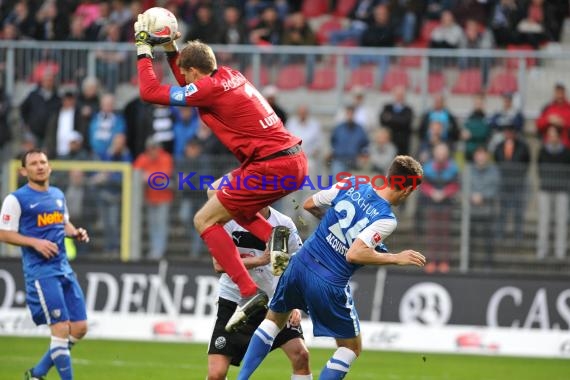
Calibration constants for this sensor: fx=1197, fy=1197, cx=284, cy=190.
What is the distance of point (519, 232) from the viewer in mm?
18031

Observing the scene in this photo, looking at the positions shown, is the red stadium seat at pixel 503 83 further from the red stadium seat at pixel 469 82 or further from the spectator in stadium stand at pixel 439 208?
the spectator in stadium stand at pixel 439 208

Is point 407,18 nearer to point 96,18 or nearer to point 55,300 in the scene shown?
point 96,18

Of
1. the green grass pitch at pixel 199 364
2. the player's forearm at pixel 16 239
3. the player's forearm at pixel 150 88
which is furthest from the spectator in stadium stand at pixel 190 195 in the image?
the player's forearm at pixel 150 88

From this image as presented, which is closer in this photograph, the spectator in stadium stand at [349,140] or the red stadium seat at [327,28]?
the spectator in stadium stand at [349,140]

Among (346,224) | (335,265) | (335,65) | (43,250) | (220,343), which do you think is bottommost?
(220,343)

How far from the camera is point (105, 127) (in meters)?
19.9

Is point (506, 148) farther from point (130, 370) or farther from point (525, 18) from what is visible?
point (130, 370)

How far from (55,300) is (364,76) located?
32.1 ft

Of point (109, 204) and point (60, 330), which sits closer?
point (60, 330)

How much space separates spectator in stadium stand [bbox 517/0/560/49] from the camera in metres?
21.1

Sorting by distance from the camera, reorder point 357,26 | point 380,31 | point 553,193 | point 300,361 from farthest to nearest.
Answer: point 357,26, point 380,31, point 553,193, point 300,361

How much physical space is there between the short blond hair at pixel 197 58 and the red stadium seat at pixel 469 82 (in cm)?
1058

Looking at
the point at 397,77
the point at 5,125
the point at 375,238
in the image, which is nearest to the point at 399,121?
the point at 397,77

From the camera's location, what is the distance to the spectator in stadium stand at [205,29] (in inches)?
840
